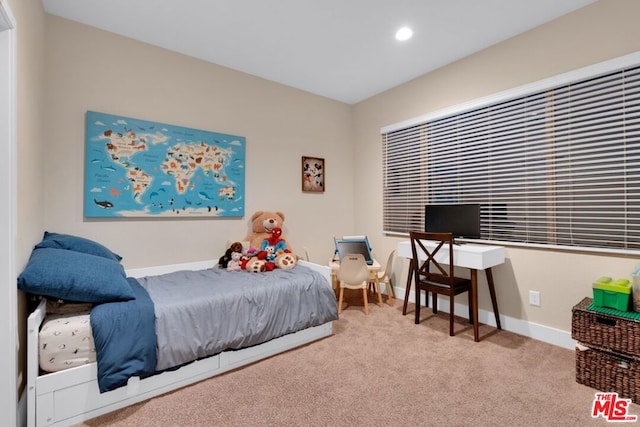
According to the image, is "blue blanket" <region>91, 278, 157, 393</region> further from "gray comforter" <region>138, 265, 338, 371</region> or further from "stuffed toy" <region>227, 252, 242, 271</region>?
"stuffed toy" <region>227, 252, 242, 271</region>

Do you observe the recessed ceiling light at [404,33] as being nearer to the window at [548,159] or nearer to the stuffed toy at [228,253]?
the window at [548,159]

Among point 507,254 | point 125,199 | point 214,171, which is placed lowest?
point 507,254

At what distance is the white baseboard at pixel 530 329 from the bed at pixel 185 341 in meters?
1.48

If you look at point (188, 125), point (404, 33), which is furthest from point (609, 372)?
point (188, 125)

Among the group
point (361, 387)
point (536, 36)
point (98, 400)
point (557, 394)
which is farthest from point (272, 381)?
point (536, 36)

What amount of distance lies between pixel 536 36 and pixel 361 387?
3032mm

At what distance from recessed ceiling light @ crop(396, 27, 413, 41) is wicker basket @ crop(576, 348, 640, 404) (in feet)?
8.66

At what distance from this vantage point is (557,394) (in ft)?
5.93

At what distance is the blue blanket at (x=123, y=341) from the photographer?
1601mm

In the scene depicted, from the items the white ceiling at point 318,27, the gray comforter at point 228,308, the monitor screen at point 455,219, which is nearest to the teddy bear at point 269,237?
the gray comforter at point 228,308

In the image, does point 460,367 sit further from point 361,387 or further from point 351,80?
point 351,80

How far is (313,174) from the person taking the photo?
3.86 metres

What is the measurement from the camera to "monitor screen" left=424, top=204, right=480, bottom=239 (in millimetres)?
2775

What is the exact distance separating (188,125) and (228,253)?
131cm
